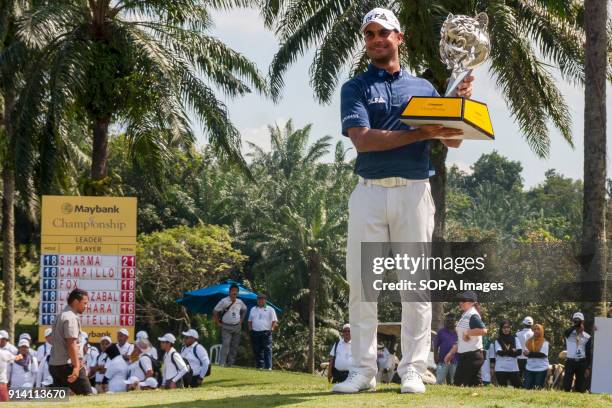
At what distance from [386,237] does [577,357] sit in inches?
433

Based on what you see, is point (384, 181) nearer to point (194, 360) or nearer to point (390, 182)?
point (390, 182)

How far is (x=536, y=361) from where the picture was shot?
57.7ft

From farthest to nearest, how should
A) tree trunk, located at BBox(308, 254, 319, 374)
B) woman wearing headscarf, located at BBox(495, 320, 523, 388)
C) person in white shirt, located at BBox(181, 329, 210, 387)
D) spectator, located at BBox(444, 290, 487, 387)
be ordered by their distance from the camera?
1. tree trunk, located at BBox(308, 254, 319, 374)
2. person in white shirt, located at BBox(181, 329, 210, 387)
3. woman wearing headscarf, located at BBox(495, 320, 523, 388)
4. spectator, located at BBox(444, 290, 487, 387)

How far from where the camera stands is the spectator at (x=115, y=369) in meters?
18.1

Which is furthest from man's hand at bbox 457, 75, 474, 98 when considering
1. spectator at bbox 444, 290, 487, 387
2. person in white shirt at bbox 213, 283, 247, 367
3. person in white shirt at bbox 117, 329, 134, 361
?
person in white shirt at bbox 213, 283, 247, 367

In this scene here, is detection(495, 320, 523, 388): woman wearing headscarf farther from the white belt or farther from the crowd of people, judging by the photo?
the white belt

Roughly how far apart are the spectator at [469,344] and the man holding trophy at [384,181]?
7346 mm

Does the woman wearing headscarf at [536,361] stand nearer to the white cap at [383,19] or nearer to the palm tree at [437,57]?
the palm tree at [437,57]

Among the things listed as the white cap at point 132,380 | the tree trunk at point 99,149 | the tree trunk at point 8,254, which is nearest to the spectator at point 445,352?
the white cap at point 132,380

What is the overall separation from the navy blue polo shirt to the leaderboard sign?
39.1 feet

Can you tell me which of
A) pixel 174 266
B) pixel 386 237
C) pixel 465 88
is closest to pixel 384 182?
pixel 386 237

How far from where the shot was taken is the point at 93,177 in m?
22.3

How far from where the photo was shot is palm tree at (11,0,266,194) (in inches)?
816

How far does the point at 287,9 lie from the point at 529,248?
14.5m
